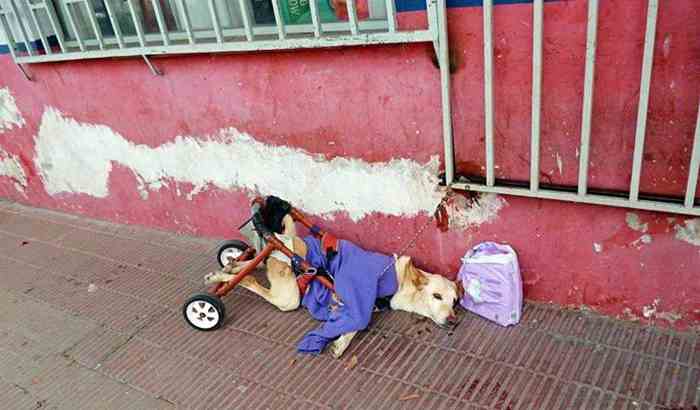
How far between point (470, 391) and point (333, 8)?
7.40 feet

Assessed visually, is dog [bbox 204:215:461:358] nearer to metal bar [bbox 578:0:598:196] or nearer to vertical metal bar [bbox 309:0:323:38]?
metal bar [bbox 578:0:598:196]

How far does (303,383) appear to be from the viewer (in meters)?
3.07

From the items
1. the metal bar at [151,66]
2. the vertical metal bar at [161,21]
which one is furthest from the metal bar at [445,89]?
the metal bar at [151,66]

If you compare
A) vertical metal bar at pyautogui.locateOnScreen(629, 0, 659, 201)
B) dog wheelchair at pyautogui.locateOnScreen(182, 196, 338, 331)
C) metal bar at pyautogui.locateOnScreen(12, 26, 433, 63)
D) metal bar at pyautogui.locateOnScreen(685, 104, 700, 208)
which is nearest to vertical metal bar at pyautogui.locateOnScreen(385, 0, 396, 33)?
metal bar at pyautogui.locateOnScreen(12, 26, 433, 63)

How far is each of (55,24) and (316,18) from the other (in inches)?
97.3

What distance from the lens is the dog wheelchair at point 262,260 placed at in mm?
3439

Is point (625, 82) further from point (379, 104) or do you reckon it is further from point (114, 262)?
point (114, 262)

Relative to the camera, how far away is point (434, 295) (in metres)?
3.40

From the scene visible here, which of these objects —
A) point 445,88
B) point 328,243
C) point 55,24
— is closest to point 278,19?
point 445,88

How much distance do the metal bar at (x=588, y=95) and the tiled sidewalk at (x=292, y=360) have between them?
0.92 metres

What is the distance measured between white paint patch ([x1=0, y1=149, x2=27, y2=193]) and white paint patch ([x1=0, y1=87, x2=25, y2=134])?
1.37 ft

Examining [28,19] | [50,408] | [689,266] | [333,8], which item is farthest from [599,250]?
[28,19]

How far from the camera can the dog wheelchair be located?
3.44 m

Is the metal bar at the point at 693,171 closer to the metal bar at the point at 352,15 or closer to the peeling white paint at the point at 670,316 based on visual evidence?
the peeling white paint at the point at 670,316
